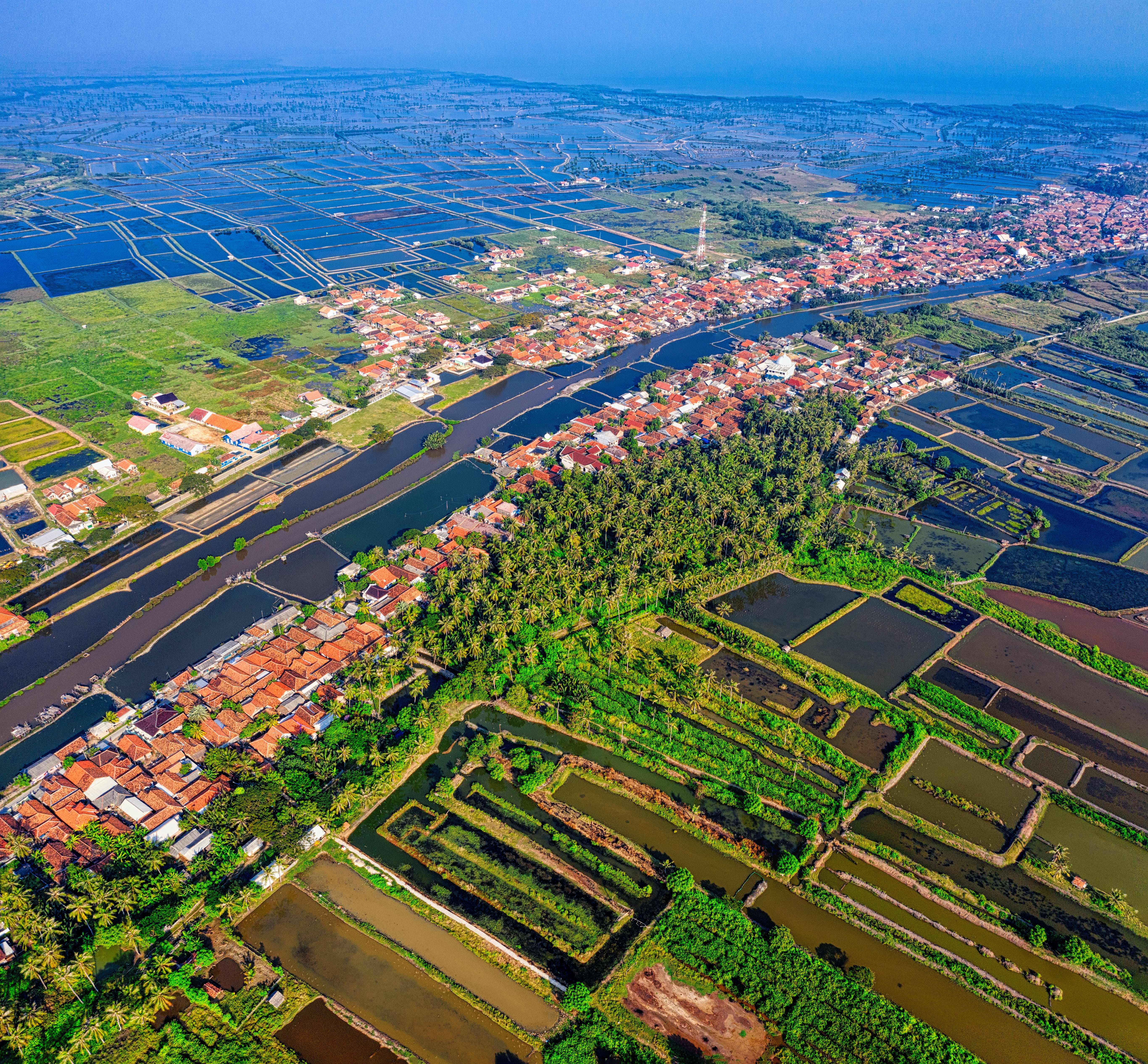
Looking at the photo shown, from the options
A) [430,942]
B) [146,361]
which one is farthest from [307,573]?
[146,361]

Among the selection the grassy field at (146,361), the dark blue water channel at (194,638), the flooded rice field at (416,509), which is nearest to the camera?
the dark blue water channel at (194,638)

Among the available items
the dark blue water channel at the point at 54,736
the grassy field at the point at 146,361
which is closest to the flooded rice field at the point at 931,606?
the dark blue water channel at the point at 54,736

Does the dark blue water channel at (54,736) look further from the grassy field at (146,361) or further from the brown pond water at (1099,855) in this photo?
the brown pond water at (1099,855)

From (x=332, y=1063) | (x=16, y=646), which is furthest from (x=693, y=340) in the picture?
(x=332, y=1063)

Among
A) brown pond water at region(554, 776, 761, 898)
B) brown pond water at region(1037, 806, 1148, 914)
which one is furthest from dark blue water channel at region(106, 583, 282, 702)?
brown pond water at region(1037, 806, 1148, 914)

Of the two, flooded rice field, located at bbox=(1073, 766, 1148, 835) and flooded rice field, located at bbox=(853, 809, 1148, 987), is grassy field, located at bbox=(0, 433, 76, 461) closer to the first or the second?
flooded rice field, located at bbox=(853, 809, 1148, 987)

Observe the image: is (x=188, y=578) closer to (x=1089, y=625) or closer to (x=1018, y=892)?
(x=1018, y=892)
